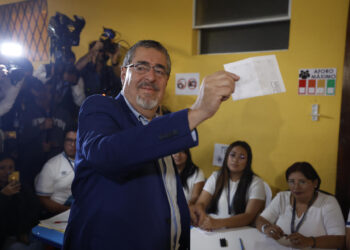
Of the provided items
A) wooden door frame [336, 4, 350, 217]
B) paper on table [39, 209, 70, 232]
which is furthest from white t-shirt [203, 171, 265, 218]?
paper on table [39, 209, 70, 232]

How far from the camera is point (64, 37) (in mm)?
2779

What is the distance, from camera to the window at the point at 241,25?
2828 millimetres

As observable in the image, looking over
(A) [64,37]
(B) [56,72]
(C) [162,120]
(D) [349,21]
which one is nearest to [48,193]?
(B) [56,72]

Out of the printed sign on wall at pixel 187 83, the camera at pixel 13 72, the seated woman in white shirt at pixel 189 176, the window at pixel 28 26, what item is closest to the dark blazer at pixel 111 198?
the seated woman in white shirt at pixel 189 176

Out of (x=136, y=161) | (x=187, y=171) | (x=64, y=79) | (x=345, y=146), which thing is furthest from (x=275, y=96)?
(x=136, y=161)

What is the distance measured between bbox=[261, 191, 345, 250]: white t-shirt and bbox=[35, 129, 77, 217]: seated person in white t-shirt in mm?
1697

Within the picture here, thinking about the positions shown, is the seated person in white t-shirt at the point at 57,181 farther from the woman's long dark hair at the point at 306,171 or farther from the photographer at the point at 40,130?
the woman's long dark hair at the point at 306,171

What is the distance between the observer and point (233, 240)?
170cm

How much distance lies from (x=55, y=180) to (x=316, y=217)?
7.13ft

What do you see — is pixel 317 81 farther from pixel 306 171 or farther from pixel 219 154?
pixel 219 154

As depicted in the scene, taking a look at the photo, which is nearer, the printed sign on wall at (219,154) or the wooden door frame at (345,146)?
the wooden door frame at (345,146)

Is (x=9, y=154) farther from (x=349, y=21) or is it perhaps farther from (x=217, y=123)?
(x=349, y=21)

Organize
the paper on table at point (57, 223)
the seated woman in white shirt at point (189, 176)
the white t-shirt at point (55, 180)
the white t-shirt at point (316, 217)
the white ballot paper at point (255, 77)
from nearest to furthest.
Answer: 1. the white ballot paper at point (255, 77)
2. the paper on table at point (57, 223)
3. the white t-shirt at point (316, 217)
4. the white t-shirt at point (55, 180)
5. the seated woman in white shirt at point (189, 176)

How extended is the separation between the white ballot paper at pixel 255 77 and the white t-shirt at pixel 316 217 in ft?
4.95
